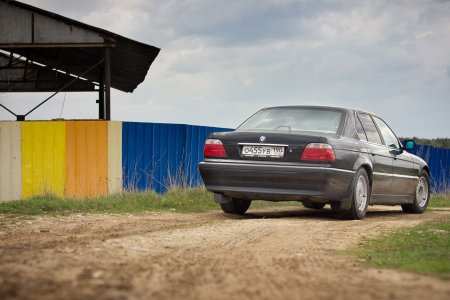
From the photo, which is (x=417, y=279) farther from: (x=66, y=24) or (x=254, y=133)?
(x=66, y=24)

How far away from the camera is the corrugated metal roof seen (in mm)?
16656

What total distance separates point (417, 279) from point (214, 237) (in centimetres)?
272

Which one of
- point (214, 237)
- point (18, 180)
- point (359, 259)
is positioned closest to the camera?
point (359, 259)

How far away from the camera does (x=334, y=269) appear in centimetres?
518

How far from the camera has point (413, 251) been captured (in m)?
6.50

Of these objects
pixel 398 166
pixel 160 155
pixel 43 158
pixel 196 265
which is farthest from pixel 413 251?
pixel 160 155

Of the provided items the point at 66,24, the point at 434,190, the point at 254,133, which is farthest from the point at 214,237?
the point at 434,190

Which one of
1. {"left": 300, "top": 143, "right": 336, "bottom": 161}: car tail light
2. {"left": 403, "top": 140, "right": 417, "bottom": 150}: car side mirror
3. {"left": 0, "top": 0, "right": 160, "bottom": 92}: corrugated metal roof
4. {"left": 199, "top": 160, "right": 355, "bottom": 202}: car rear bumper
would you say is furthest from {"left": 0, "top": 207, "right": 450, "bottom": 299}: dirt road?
{"left": 0, "top": 0, "right": 160, "bottom": 92}: corrugated metal roof

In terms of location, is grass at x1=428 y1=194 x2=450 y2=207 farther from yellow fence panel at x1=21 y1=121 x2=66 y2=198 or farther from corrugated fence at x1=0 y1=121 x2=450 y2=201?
yellow fence panel at x1=21 y1=121 x2=66 y2=198

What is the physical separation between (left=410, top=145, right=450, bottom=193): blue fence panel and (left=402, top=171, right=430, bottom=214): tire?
10787 millimetres

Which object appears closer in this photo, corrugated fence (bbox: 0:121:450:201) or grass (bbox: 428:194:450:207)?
corrugated fence (bbox: 0:121:450:201)

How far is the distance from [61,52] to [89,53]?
0.95 metres

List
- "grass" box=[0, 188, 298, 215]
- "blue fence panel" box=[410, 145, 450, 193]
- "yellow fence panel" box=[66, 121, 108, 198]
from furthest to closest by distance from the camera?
1. "blue fence panel" box=[410, 145, 450, 193]
2. "yellow fence panel" box=[66, 121, 108, 198]
3. "grass" box=[0, 188, 298, 215]

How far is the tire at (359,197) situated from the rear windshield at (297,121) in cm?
79
